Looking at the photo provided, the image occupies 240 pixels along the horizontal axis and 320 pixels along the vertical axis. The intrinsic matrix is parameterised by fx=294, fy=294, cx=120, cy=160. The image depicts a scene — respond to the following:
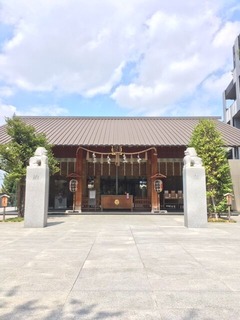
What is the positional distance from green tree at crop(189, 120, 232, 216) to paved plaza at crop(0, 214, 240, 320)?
6.73 meters

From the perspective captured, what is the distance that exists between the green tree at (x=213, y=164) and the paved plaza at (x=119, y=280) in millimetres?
6727

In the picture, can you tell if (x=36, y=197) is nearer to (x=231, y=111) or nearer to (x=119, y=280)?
(x=119, y=280)

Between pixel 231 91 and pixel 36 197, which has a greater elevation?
pixel 231 91

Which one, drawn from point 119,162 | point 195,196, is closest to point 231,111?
point 119,162

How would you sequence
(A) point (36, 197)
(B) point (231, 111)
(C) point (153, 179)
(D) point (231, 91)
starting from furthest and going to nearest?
(D) point (231, 91)
(B) point (231, 111)
(C) point (153, 179)
(A) point (36, 197)

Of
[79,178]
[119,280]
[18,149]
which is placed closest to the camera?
[119,280]

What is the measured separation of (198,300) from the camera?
3787 millimetres

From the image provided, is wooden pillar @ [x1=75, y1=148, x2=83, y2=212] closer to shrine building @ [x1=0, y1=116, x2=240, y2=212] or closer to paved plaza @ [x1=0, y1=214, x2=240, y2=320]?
shrine building @ [x1=0, y1=116, x2=240, y2=212]

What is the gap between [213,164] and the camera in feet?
48.0

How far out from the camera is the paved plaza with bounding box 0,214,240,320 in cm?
347

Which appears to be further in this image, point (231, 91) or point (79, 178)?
point (231, 91)

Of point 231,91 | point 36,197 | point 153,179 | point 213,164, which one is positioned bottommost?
point 36,197

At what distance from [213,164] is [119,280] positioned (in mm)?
11167

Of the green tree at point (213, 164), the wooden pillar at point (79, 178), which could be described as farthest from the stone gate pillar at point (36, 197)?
the green tree at point (213, 164)
